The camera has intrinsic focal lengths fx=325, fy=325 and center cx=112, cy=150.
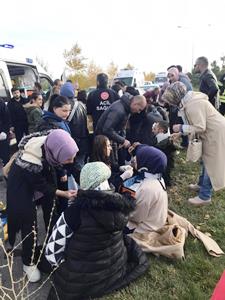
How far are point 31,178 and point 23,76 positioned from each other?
6715 mm

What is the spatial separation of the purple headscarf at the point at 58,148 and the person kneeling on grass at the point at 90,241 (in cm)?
25

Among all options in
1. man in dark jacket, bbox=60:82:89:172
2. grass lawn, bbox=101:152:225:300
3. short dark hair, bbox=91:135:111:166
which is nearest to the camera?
grass lawn, bbox=101:152:225:300

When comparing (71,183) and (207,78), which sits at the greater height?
(207,78)

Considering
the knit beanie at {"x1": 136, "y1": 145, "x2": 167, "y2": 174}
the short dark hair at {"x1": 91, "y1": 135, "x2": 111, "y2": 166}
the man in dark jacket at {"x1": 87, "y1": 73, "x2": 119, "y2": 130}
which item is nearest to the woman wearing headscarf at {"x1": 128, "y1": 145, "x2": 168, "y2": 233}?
the knit beanie at {"x1": 136, "y1": 145, "x2": 167, "y2": 174}

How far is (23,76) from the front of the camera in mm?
9000

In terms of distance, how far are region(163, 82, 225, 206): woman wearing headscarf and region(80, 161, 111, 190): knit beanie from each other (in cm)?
187

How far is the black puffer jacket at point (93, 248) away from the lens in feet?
8.39

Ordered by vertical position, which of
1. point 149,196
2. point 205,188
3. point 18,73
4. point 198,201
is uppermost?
point 18,73

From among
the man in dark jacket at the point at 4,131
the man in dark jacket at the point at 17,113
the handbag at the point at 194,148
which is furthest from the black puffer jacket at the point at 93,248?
the man in dark jacket at the point at 17,113

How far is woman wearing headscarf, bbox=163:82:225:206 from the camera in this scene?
13.6 feet

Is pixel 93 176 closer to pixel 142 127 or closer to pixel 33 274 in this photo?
pixel 33 274

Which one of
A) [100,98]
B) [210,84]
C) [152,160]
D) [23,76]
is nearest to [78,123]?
[100,98]

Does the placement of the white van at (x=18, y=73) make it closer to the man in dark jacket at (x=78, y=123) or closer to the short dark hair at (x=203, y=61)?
the man in dark jacket at (x=78, y=123)

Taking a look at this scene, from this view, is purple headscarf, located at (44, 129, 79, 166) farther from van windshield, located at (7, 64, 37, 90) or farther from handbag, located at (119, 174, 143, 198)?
van windshield, located at (7, 64, 37, 90)
